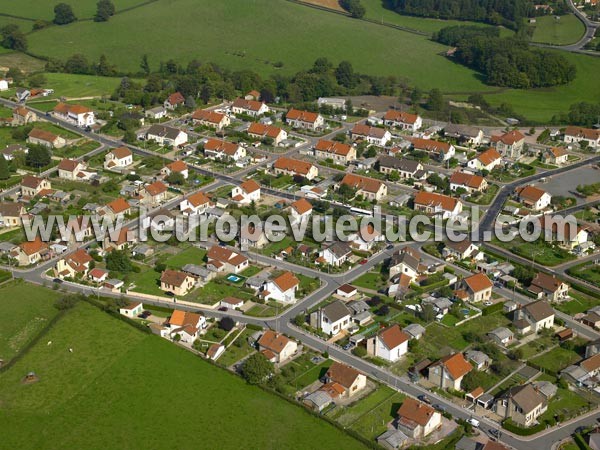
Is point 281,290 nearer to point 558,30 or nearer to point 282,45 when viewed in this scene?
point 282,45

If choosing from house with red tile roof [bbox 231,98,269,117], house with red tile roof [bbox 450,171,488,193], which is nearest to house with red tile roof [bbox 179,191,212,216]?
house with red tile roof [bbox 450,171,488,193]

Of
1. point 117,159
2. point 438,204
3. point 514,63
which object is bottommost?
point 117,159

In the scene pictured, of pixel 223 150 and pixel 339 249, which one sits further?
pixel 223 150

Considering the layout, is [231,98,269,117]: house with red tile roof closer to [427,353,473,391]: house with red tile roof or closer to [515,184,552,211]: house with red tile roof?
[515,184,552,211]: house with red tile roof

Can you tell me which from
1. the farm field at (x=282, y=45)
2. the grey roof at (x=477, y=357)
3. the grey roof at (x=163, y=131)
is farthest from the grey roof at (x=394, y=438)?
the farm field at (x=282, y=45)

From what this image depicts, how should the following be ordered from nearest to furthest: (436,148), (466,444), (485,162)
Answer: (466,444)
(485,162)
(436,148)

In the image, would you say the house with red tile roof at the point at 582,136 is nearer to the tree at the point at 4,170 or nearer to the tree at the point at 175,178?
the tree at the point at 175,178

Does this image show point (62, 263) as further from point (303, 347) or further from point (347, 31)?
point (347, 31)

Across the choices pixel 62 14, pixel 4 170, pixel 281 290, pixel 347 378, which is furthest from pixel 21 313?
pixel 62 14
